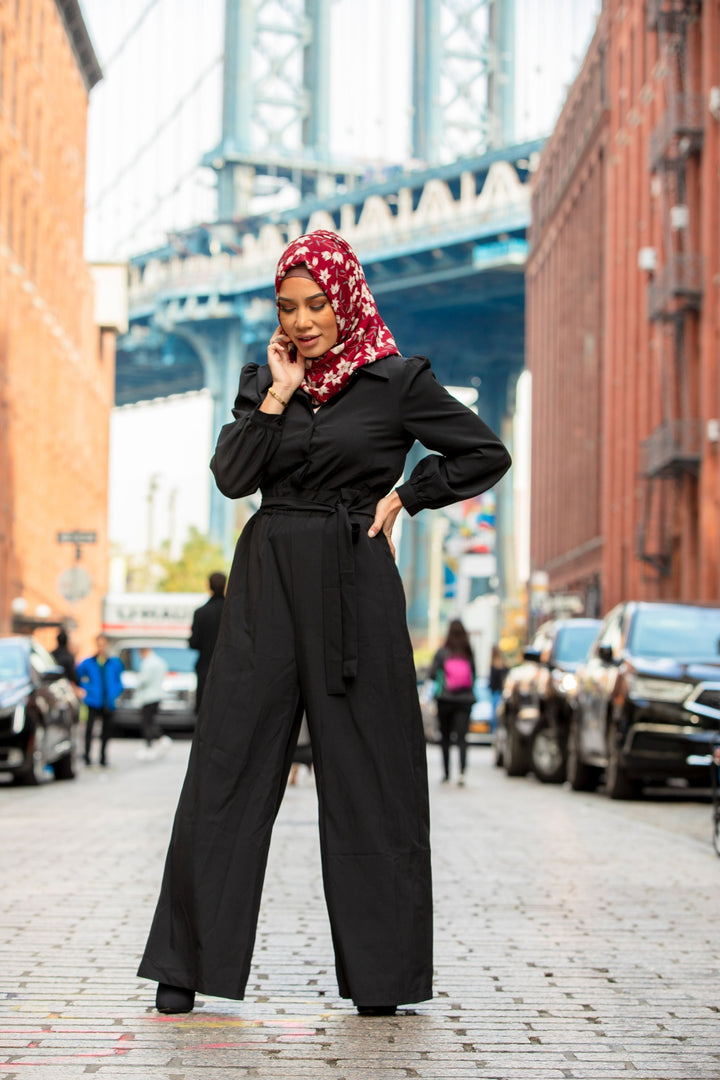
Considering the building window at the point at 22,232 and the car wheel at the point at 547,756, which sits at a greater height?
the building window at the point at 22,232

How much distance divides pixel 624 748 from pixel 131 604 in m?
32.9

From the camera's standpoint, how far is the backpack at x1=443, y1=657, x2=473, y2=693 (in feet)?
66.2

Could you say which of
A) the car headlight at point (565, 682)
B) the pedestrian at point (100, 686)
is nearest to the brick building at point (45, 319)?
the pedestrian at point (100, 686)

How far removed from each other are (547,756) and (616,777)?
4466 millimetres

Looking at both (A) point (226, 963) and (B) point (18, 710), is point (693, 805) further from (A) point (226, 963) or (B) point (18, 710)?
(A) point (226, 963)

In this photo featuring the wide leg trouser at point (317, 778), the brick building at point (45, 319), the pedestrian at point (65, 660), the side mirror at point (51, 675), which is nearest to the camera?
the wide leg trouser at point (317, 778)

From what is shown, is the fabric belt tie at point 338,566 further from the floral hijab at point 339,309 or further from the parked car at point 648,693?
the parked car at point 648,693

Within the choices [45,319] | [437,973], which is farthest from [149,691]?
[45,319]

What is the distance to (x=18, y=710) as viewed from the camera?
17812mm

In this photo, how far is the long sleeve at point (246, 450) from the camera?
16.5 ft

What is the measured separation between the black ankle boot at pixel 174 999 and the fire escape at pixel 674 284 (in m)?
38.7

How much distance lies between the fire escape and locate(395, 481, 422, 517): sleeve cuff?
38.3m

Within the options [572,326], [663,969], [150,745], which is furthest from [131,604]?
[663,969]

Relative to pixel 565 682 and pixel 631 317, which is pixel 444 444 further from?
pixel 631 317
